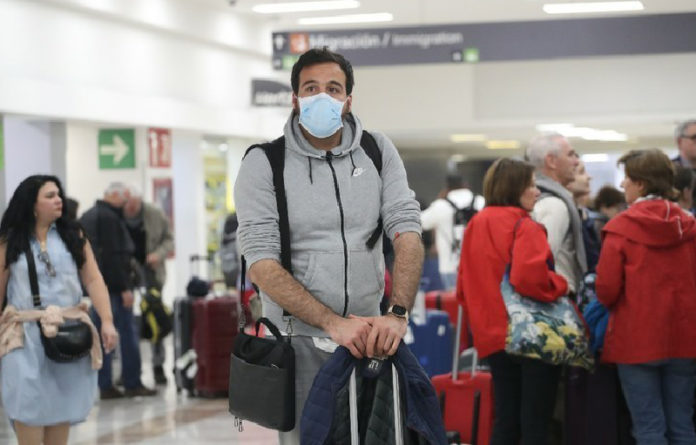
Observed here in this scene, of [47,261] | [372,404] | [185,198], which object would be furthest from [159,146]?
[372,404]

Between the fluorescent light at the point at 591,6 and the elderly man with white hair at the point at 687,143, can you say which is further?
the fluorescent light at the point at 591,6

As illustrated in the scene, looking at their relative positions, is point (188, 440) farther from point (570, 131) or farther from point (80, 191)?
point (570, 131)

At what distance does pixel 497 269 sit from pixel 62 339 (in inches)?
83.7

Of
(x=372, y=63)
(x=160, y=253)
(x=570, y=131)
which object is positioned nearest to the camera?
(x=160, y=253)

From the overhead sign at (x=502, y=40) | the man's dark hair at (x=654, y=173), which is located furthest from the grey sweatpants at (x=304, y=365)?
the overhead sign at (x=502, y=40)

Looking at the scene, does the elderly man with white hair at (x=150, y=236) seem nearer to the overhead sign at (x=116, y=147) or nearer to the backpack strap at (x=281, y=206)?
the overhead sign at (x=116, y=147)

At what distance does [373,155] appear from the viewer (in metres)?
3.50

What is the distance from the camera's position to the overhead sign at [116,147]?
1316 cm

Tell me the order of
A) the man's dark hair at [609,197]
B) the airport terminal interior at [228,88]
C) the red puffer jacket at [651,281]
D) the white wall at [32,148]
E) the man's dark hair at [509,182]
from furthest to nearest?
1. the white wall at [32,148]
2. the airport terminal interior at [228,88]
3. the man's dark hair at [609,197]
4. the man's dark hair at [509,182]
5. the red puffer jacket at [651,281]

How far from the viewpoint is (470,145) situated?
77.9 ft

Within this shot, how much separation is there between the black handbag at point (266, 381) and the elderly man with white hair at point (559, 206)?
8.33ft

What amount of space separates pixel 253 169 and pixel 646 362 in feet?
8.42

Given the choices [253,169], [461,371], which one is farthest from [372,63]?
[253,169]

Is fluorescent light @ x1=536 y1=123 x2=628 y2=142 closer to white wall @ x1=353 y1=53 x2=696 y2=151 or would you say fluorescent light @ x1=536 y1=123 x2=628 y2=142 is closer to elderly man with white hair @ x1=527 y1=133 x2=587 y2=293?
white wall @ x1=353 y1=53 x2=696 y2=151
